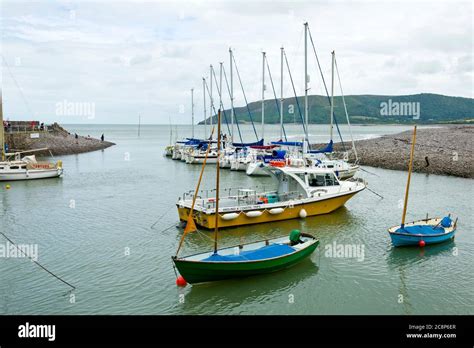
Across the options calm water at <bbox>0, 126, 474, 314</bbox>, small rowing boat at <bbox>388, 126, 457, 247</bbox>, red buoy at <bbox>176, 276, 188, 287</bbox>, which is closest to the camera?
calm water at <bbox>0, 126, 474, 314</bbox>

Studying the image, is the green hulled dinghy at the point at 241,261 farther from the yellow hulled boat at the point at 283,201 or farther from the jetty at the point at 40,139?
the jetty at the point at 40,139

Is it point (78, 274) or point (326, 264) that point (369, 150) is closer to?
point (326, 264)

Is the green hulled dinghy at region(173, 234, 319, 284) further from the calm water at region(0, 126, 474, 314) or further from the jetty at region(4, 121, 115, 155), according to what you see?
the jetty at region(4, 121, 115, 155)

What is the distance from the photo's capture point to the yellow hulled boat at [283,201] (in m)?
26.7

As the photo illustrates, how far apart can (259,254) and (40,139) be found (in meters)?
69.2

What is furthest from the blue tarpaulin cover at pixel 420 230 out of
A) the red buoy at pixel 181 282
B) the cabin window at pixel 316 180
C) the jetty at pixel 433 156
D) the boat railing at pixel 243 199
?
the jetty at pixel 433 156

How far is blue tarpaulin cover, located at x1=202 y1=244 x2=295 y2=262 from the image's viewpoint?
725 inches

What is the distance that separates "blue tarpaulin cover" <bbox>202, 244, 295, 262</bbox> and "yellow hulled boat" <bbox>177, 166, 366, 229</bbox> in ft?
21.4

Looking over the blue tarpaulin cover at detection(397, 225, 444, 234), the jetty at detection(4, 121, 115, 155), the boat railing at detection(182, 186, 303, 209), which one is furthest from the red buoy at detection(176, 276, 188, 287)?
the jetty at detection(4, 121, 115, 155)

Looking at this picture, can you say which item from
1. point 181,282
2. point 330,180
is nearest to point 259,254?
point 181,282

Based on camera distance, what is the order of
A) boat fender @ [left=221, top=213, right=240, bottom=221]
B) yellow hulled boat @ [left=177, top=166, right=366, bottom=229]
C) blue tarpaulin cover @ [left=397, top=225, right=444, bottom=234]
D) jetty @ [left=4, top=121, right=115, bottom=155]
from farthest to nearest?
jetty @ [left=4, top=121, right=115, bottom=155] → yellow hulled boat @ [left=177, top=166, right=366, bottom=229] → boat fender @ [left=221, top=213, right=240, bottom=221] → blue tarpaulin cover @ [left=397, top=225, right=444, bottom=234]

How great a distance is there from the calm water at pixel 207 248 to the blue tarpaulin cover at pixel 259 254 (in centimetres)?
97

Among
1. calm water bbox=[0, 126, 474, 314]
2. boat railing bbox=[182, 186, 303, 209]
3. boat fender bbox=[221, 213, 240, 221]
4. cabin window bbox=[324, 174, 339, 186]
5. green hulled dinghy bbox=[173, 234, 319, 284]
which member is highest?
cabin window bbox=[324, 174, 339, 186]

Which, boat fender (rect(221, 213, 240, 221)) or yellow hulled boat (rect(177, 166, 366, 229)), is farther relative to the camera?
yellow hulled boat (rect(177, 166, 366, 229))
